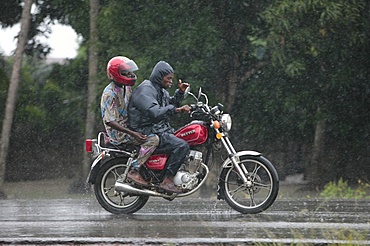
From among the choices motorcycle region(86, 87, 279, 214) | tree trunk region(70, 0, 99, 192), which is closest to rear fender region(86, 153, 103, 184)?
motorcycle region(86, 87, 279, 214)

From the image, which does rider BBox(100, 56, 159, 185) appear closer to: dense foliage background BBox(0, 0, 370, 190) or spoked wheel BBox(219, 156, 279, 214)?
spoked wheel BBox(219, 156, 279, 214)

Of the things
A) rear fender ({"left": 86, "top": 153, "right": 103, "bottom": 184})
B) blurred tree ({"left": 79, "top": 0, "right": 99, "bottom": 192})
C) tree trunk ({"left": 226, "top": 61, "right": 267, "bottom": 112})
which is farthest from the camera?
tree trunk ({"left": 226, "top": 61, "right": 267, "bottom": 112})

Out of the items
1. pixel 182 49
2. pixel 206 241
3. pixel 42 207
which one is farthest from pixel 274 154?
pixel 206 241

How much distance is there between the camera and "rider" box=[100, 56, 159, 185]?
1127 centimetres

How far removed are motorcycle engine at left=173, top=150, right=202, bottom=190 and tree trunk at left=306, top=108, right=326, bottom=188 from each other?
1440 centimetres

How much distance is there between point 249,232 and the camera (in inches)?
376

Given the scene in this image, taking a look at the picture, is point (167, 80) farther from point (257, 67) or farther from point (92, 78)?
point (257, 67)

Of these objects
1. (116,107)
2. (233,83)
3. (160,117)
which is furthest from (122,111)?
(233,83)

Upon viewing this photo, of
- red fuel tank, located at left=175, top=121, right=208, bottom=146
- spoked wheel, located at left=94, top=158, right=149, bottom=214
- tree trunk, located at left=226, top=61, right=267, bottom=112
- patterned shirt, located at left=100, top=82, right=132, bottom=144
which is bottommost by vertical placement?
spoked wheel, located at left=94, top=158, right=149, bottom=214

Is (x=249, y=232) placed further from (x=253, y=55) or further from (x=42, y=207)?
(x=253, y=55)

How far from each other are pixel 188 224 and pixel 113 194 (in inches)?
64.3

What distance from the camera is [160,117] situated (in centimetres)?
1105

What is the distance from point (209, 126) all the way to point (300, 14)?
983 cm

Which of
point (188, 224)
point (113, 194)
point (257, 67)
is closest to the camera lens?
point (188, 224)
